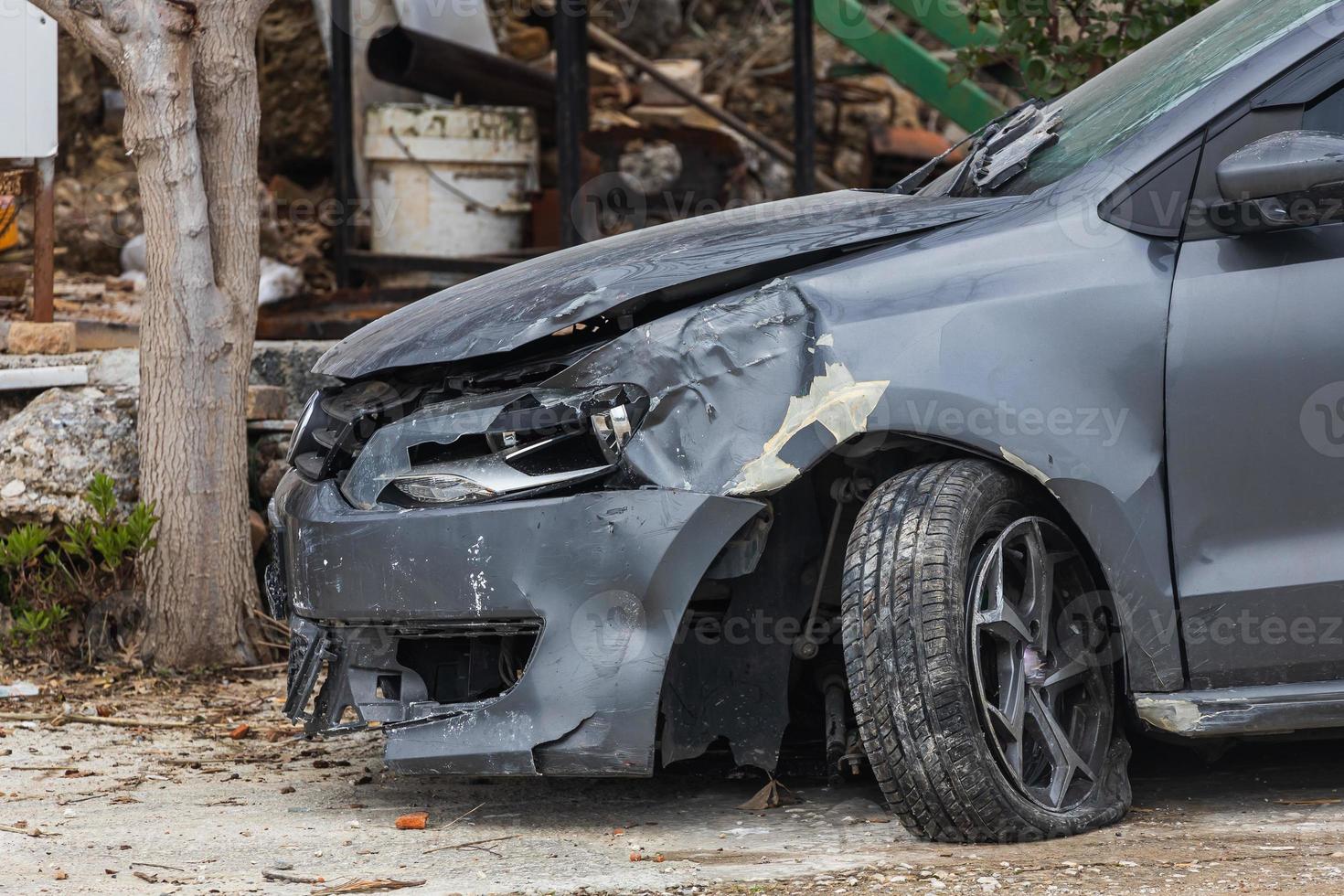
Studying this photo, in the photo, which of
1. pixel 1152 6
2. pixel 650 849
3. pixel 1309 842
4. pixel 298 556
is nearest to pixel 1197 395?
pixel 1309 842

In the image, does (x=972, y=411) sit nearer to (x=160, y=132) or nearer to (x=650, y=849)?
(x=650, y=849)

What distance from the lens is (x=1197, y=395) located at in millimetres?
2881

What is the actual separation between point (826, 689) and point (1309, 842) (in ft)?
3.27

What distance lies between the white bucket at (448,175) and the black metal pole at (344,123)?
12 cm

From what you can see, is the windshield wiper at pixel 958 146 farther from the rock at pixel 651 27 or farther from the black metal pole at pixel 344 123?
the rock at pixel 651 27

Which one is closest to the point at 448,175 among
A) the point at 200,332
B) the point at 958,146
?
the point at 200,332

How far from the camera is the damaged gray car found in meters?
2.84

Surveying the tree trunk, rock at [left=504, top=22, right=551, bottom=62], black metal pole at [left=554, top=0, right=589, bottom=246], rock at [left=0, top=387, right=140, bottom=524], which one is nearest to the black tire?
the tree trunk

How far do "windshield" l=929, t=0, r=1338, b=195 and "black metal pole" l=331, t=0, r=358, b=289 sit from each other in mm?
4848

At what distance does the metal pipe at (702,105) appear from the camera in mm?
8422

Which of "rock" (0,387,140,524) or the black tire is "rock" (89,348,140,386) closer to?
"rock" (0,387,140,524)

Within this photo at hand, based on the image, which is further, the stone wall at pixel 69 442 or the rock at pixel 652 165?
the rock at pixel 652 165

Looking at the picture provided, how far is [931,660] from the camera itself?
110 inches

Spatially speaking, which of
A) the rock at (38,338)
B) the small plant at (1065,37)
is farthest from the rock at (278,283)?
the small plant at (1065,37)
